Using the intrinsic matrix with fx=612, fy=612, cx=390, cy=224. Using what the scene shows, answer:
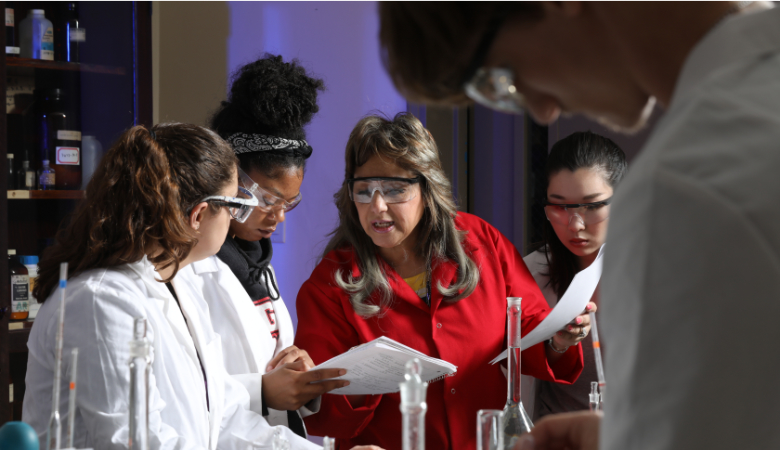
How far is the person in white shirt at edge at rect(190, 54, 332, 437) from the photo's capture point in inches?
73.2

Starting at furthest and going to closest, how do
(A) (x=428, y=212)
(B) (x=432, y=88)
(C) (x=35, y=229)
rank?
(C) (x=35, y=229), (A) (x=428, y=212), (B) (x=432, y=88)

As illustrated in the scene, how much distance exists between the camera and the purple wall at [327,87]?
3123 mm

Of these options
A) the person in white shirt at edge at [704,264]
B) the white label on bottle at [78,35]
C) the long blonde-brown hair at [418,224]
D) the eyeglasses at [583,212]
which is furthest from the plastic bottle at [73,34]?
the person in white shirt at edge at [704,264]

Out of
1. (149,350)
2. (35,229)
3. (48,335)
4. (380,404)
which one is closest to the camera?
(149,350)

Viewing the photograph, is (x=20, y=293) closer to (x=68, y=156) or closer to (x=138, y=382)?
(x=68, y=156)

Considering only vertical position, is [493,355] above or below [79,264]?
below

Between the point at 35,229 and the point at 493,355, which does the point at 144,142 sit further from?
the point at 35,229

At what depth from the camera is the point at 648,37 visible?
1.54ft

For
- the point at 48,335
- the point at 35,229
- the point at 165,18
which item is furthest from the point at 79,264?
the point at 165,18

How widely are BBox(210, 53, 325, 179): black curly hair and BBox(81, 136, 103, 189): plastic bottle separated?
85 centimetres

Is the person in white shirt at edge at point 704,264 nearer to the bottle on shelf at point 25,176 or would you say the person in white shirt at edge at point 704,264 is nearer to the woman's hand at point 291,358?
the woman's hand at point 291,358

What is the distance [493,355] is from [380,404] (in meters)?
0.37

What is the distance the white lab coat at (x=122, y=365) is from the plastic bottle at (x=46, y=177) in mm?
1460

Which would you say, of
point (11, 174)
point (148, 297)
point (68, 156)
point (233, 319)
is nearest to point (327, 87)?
point (68, 156)
